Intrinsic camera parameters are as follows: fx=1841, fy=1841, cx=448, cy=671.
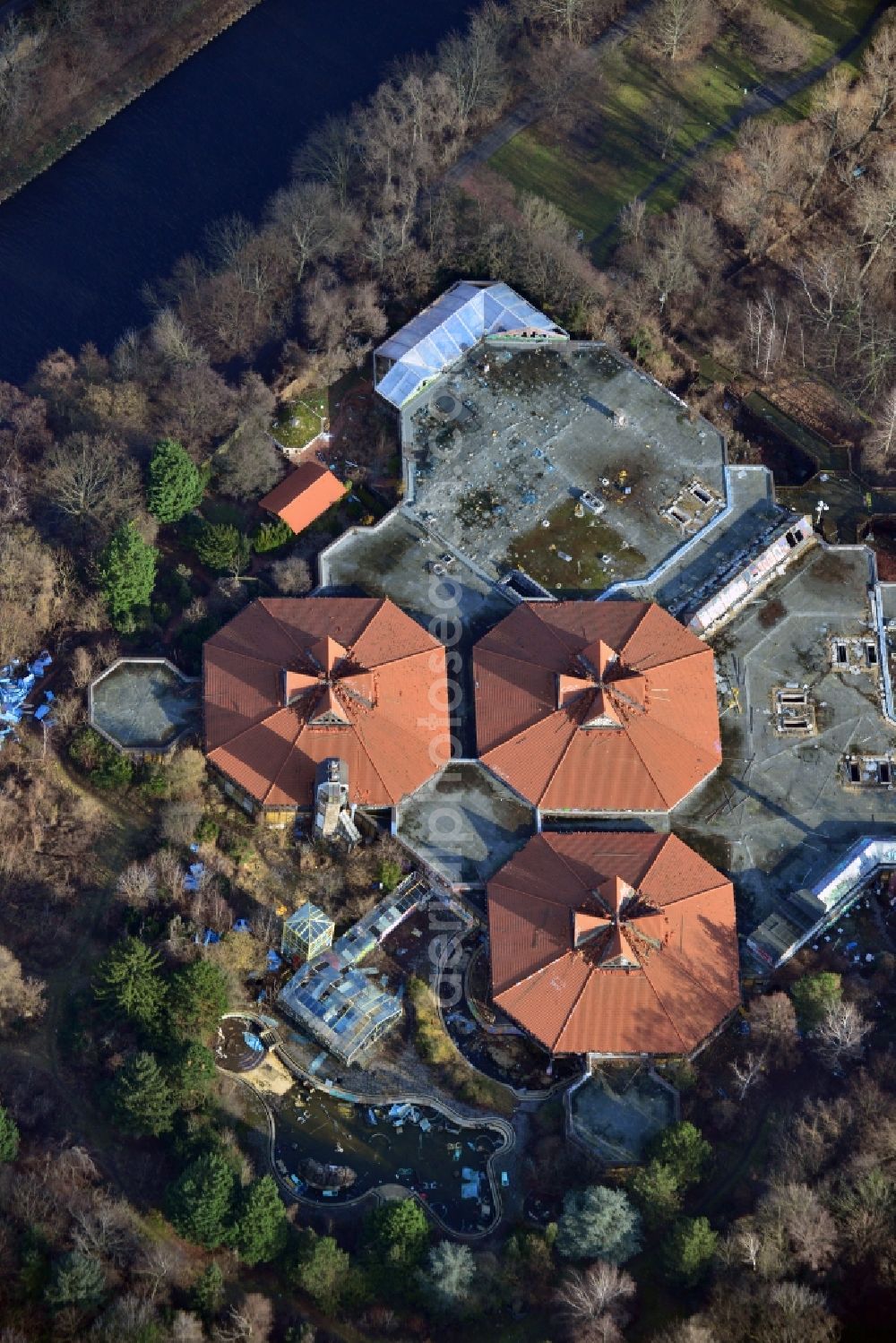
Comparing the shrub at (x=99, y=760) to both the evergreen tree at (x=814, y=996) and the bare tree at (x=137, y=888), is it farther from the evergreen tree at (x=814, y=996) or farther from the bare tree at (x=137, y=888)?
the evergreen tree at (x=814, y=996)

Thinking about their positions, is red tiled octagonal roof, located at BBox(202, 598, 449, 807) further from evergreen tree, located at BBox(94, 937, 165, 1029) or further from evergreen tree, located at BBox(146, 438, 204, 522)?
evergreen tree, located at BBox(94, 937, 165, 1029)

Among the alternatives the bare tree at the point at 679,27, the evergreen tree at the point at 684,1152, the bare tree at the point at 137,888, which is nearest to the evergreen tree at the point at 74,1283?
the bare tree at the point at 137,888

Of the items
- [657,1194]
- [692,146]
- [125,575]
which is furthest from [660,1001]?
[692,146]

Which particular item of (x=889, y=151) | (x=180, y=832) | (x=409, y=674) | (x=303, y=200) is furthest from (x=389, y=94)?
(x=180, y=832)

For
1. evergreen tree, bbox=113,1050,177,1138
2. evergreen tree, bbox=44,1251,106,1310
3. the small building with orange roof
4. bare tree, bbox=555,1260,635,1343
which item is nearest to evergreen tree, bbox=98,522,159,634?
the small building with orange roof

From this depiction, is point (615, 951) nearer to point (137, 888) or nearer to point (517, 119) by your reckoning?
point (137, 888)

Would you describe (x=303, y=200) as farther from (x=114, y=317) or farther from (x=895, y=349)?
(x=895, y=349)
